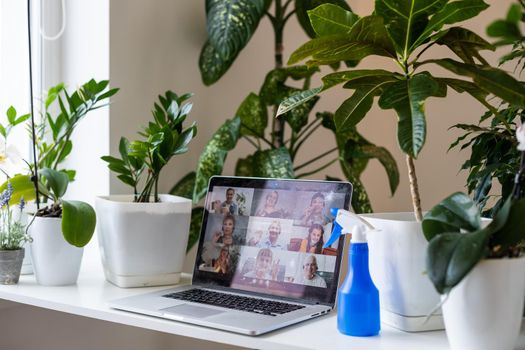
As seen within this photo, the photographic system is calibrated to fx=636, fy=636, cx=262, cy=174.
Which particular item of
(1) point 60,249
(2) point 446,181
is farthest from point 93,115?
(2) point 446,181

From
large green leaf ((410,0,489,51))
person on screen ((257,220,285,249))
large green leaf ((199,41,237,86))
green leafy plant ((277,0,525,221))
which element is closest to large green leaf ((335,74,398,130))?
green leafy plant ((277,0,525,221))

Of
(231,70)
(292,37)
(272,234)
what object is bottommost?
(272,234)

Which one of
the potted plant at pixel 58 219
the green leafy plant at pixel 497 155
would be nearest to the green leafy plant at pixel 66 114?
the potted plant at pixel 58 219

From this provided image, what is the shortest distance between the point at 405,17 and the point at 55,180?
0.85 m

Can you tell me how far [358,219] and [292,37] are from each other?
1622 mm

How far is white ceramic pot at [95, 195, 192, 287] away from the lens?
1.38m

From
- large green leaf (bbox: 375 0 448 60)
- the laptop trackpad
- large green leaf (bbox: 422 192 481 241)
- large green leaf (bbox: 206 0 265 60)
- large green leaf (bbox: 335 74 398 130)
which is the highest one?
large green leaf (bbox: 206 0 265 60)

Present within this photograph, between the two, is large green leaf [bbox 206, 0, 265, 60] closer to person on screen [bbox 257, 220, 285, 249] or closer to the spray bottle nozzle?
person on screen [bbox 257, 220, 285, 249]

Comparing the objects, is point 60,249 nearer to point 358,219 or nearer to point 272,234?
point 272,234

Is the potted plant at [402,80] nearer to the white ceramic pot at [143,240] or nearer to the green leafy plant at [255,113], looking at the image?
the white ceramic pot at [143,240]

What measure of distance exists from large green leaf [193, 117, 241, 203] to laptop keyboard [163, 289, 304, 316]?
42 cm

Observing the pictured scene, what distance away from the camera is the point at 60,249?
139 centimetres

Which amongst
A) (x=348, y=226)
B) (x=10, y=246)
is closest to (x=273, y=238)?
(x=348, y=226)

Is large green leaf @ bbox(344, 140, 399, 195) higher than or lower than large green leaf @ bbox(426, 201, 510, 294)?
higher
